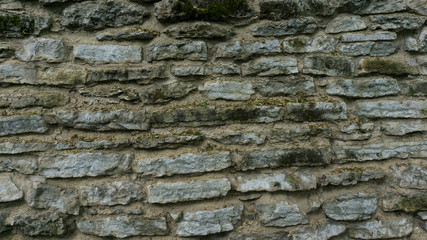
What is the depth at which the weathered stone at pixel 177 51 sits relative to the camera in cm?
174

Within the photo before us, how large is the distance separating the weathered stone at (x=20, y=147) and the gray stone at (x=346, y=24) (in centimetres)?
205

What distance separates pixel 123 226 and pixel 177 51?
45.4 inches

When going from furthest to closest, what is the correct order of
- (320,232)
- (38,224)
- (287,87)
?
(287,87), (320,232), (38,224)

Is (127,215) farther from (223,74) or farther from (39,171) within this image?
(223,74)

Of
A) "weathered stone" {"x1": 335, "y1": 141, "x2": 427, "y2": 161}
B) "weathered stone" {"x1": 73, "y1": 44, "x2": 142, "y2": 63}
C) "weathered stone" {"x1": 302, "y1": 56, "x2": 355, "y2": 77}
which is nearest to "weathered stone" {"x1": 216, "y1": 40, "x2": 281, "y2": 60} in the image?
"weathered stone" {"x1": 302, "y1": 56, "x2": 355, "y2": 77}

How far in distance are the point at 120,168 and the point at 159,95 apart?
52 cm

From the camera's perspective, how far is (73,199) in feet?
5.27

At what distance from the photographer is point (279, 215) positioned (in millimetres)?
1667

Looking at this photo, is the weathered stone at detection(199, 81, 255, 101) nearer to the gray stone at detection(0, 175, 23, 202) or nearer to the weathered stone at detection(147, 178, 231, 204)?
the weathered stone at detection(147, 178, 231, 204)

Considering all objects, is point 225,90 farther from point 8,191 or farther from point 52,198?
point 8,191

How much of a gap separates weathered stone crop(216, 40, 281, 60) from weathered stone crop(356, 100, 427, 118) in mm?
719

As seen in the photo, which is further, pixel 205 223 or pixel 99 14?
pixel 99 14

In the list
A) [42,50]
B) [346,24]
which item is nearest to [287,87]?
[346,24]

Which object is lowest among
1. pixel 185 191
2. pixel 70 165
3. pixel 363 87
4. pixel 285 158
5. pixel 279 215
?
pixel 279 215
